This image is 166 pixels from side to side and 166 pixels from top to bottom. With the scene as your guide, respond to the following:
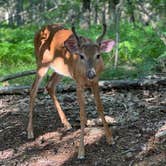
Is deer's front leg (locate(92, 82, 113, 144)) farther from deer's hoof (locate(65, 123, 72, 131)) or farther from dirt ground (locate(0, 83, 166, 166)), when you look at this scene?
deer's hoof (locate(65, 123, 72, 131))

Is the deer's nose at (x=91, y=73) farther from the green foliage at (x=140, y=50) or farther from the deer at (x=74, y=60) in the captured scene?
the green foliage at (x=140, y=50)

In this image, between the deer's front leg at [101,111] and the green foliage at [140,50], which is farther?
the green foliage at [140,50]

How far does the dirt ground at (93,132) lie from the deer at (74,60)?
180mm

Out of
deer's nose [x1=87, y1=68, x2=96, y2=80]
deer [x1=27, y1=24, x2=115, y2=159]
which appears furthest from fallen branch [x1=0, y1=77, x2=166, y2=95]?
deer's nose [x1=87, y1=68, x2=96, y2=80]

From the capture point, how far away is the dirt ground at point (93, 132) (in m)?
5.62

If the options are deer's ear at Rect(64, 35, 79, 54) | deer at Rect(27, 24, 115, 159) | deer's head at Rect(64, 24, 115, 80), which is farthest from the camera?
deer's ear at Rect(64, 35, 79, 54)

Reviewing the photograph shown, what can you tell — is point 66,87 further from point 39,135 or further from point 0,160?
point 0,160

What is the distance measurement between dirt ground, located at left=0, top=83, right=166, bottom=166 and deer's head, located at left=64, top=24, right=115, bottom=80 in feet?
3.32

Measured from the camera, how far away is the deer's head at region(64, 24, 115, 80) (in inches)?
218

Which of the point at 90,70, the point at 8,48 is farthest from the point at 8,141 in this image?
the point at 8,48

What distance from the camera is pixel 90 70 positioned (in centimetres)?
547

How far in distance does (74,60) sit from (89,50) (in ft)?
1.69

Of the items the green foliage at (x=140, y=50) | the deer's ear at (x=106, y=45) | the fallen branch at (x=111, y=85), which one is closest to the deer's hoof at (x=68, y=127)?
the deer's ear at (x=106, y=45)

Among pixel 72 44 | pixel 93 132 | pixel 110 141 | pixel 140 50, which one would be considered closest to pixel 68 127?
pixel 93 132
